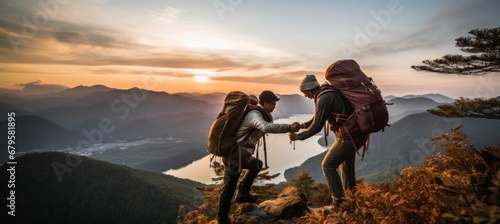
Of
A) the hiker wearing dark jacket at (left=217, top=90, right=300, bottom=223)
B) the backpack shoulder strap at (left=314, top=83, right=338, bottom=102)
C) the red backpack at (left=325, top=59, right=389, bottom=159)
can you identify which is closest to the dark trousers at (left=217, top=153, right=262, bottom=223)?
the hiker wearing dark jacket at (left=217, top=90, right=300, bottom=223)

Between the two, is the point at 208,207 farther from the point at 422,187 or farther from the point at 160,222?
the point at 160,222

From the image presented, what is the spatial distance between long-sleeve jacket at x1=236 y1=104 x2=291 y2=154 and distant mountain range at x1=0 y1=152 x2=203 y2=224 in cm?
11379

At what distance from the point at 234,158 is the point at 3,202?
205120 mm

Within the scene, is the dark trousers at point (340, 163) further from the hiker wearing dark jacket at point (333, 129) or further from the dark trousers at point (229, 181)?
the dark trousers at point (229, 181)

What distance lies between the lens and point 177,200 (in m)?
119

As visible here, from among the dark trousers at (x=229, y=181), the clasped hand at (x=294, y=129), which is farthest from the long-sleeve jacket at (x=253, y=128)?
the dark trousers at (x=229, y=181)

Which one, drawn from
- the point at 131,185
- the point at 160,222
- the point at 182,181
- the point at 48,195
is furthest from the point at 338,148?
the point at 48,195

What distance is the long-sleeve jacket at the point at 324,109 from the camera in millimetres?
4199

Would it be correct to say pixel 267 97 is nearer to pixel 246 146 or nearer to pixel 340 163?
pixel 246 146

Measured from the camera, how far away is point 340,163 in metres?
4.55

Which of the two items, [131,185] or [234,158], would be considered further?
[131,185]

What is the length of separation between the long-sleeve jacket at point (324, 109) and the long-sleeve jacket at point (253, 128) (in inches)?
17.1

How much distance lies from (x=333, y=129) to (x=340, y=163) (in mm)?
621

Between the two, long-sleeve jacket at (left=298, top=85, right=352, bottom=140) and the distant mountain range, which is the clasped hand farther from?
the distant mountain range
